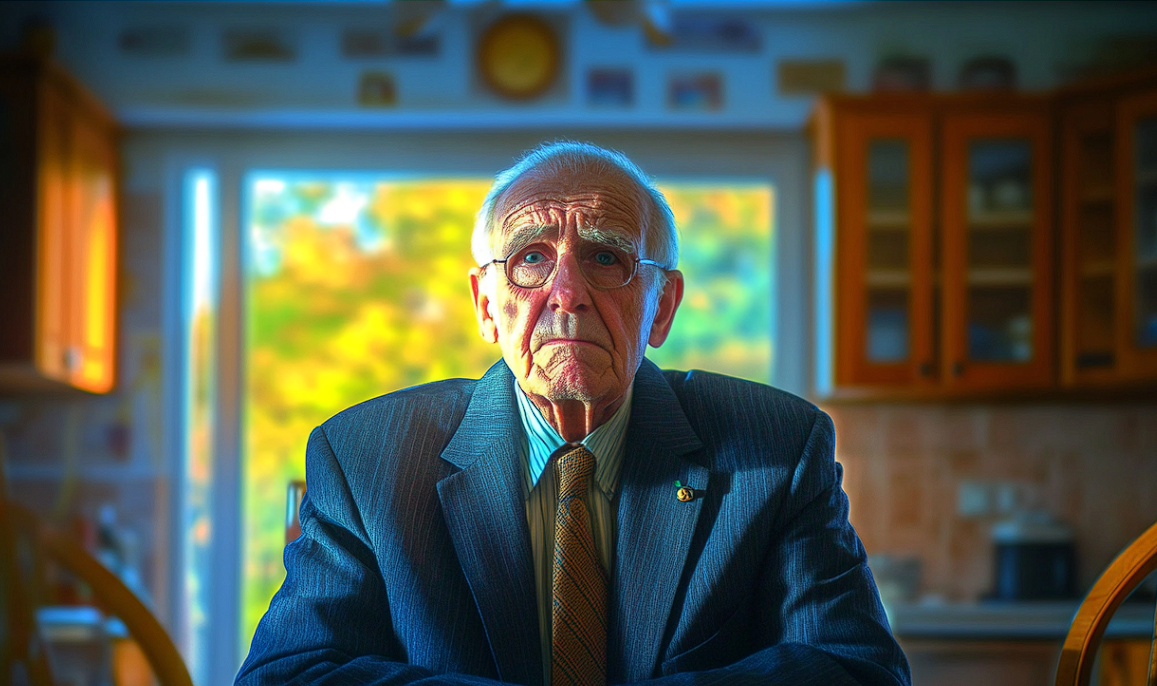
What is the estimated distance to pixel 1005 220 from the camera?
3.45 metres

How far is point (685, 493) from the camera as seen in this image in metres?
1.26

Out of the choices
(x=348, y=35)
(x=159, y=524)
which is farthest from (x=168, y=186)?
(x=159, y=524)

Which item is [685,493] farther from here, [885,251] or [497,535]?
[885,251]

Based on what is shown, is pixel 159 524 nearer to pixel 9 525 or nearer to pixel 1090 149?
pixel 9 525

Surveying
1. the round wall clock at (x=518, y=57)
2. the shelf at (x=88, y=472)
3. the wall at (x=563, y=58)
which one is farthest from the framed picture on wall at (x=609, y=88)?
the shelf at (x=88, y=472)

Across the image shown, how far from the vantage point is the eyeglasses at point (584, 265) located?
1.29 m

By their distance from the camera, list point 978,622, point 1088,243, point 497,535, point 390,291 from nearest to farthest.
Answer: point 497,535, point 978,622, point 1088,243, point 390,291

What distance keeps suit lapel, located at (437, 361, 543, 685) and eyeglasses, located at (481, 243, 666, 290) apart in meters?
0.19

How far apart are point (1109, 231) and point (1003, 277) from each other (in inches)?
14.3

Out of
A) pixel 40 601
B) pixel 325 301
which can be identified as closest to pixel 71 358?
pixel 325 301

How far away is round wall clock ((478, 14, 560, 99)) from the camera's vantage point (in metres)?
Result: 3.70

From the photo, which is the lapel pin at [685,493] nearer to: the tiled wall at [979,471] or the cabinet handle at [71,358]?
the tiled wall at [979,471]

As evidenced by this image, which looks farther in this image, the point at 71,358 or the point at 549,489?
the point at 71,358

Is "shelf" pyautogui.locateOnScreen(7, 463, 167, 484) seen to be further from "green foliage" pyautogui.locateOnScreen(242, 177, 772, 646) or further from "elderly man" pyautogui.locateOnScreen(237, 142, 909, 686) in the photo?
"elderly man" pyautogui.locateOnScreen(237, 142, 909, 686)
